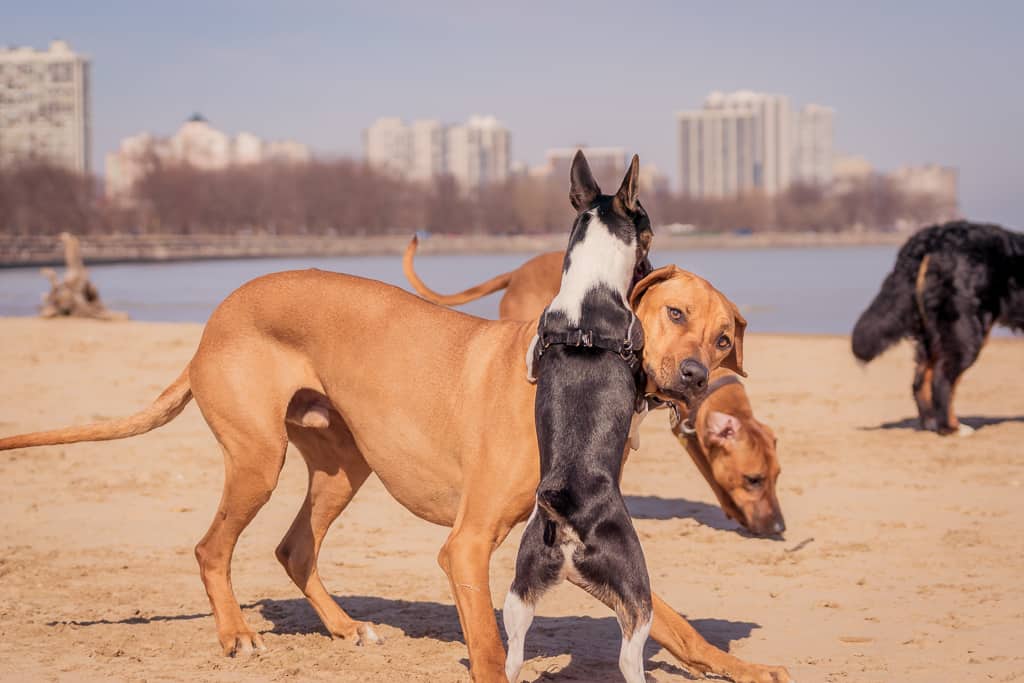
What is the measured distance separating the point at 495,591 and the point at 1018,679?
7.80 feet

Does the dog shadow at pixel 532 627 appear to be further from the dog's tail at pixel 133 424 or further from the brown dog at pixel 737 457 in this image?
the brown dog at pixel 737 457

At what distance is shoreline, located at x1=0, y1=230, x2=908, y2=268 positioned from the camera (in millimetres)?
Answer: 81688

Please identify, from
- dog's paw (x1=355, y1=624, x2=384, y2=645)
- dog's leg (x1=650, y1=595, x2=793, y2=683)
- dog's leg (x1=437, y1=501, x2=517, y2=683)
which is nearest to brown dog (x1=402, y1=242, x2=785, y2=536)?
dog's paw (x1=355, y1=624, x2=384, y2=645)

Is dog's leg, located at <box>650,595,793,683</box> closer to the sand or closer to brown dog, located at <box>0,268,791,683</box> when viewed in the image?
brown dog, located at <box>0,268,791,683</box>

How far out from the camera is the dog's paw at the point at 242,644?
5227mm

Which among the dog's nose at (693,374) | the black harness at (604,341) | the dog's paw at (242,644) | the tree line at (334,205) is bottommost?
the dog's paw at (242,644)

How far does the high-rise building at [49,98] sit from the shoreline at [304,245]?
74592 mm

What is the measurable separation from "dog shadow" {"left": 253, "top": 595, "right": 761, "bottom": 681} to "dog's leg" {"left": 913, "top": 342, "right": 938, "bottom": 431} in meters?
6.10

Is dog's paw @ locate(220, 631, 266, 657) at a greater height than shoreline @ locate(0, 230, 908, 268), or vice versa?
shoreline @ locate(0, 230, 908, 268)

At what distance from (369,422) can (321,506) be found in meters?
0.90

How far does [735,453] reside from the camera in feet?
23.5

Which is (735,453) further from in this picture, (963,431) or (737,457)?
(963,431)

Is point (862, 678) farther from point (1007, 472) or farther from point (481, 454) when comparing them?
point (1007, 472)

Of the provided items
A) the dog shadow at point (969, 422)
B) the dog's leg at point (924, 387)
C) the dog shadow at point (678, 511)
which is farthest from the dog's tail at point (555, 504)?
the dog shadow at point (969, 422)
